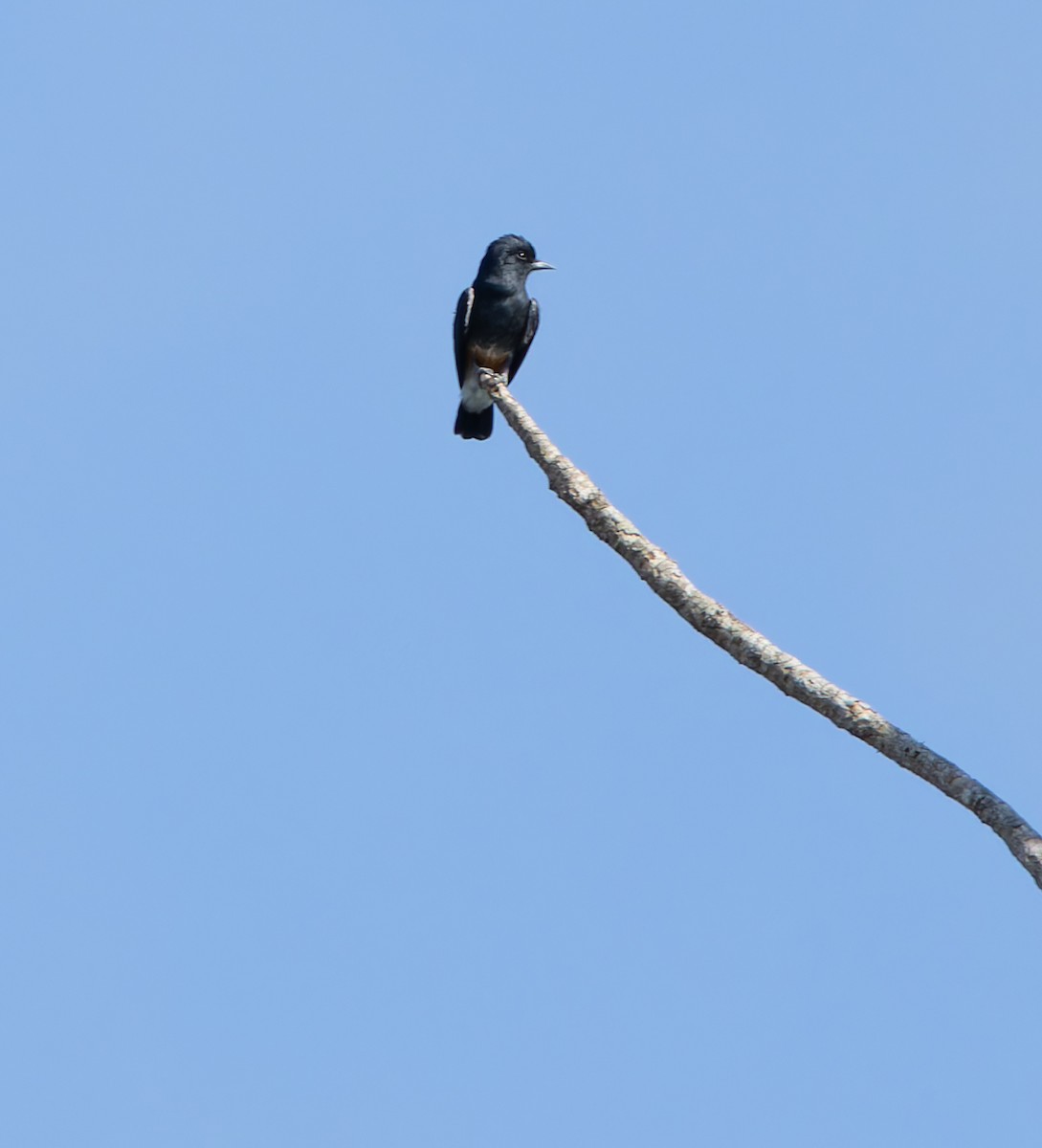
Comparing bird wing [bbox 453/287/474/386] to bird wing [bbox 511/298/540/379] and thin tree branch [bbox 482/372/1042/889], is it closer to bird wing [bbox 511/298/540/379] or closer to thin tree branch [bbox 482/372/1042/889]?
bird wing [bbox 511/298/540/379]

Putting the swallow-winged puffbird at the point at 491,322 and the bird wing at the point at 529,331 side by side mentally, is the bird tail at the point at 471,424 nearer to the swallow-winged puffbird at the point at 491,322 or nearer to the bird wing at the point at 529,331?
the swallow-winged puffbird at the point at 491,322

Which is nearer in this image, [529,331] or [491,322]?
[491,322]

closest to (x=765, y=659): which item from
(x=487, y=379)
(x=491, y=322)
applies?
(x=487, y=379)

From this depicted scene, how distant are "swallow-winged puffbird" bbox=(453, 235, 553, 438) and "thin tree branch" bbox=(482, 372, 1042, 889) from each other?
4.68m

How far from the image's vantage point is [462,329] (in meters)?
14.0

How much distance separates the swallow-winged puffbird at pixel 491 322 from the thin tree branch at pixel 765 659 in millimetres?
4679

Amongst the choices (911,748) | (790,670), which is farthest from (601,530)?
(911,748)

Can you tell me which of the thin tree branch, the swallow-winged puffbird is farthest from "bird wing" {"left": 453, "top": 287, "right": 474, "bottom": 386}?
the thin tree branch

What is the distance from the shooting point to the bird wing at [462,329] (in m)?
13.9

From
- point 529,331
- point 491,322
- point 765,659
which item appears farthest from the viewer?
point 529,331

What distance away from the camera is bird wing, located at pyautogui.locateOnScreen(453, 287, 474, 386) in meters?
13.9

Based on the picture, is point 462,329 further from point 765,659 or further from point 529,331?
point 765,659

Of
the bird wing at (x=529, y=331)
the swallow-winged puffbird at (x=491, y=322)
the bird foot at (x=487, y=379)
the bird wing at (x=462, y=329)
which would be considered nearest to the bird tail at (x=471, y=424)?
the swallow-winged puffbird at (x=491, y=322)

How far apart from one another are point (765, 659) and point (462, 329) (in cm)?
718
